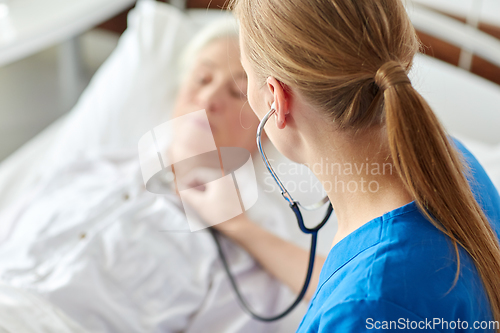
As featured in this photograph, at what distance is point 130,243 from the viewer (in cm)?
116

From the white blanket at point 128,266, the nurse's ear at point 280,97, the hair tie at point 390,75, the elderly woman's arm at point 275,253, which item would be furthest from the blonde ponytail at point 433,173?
the white blanket at point 128,266

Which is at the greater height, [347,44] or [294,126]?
[347,44]

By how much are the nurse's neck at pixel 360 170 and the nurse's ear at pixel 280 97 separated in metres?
0.06

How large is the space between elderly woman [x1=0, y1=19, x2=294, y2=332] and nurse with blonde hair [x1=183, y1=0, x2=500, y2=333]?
0.53 meters

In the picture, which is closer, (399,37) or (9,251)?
(399,37)

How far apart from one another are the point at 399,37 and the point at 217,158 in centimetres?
66

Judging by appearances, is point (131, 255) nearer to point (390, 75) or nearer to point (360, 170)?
point (360, 170)

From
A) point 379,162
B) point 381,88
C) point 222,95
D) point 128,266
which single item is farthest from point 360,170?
point 222,95

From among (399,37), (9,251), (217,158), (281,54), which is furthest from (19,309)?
(399,37)

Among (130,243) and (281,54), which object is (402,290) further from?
(130,243)

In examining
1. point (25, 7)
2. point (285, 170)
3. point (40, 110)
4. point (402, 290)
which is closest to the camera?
point (402, 290)

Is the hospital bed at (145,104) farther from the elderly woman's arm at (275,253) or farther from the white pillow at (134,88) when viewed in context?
the elderly woman's arm at (275,253)

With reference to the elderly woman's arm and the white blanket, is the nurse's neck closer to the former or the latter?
the elderly woman's arm

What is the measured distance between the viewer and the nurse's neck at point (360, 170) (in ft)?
2.11
